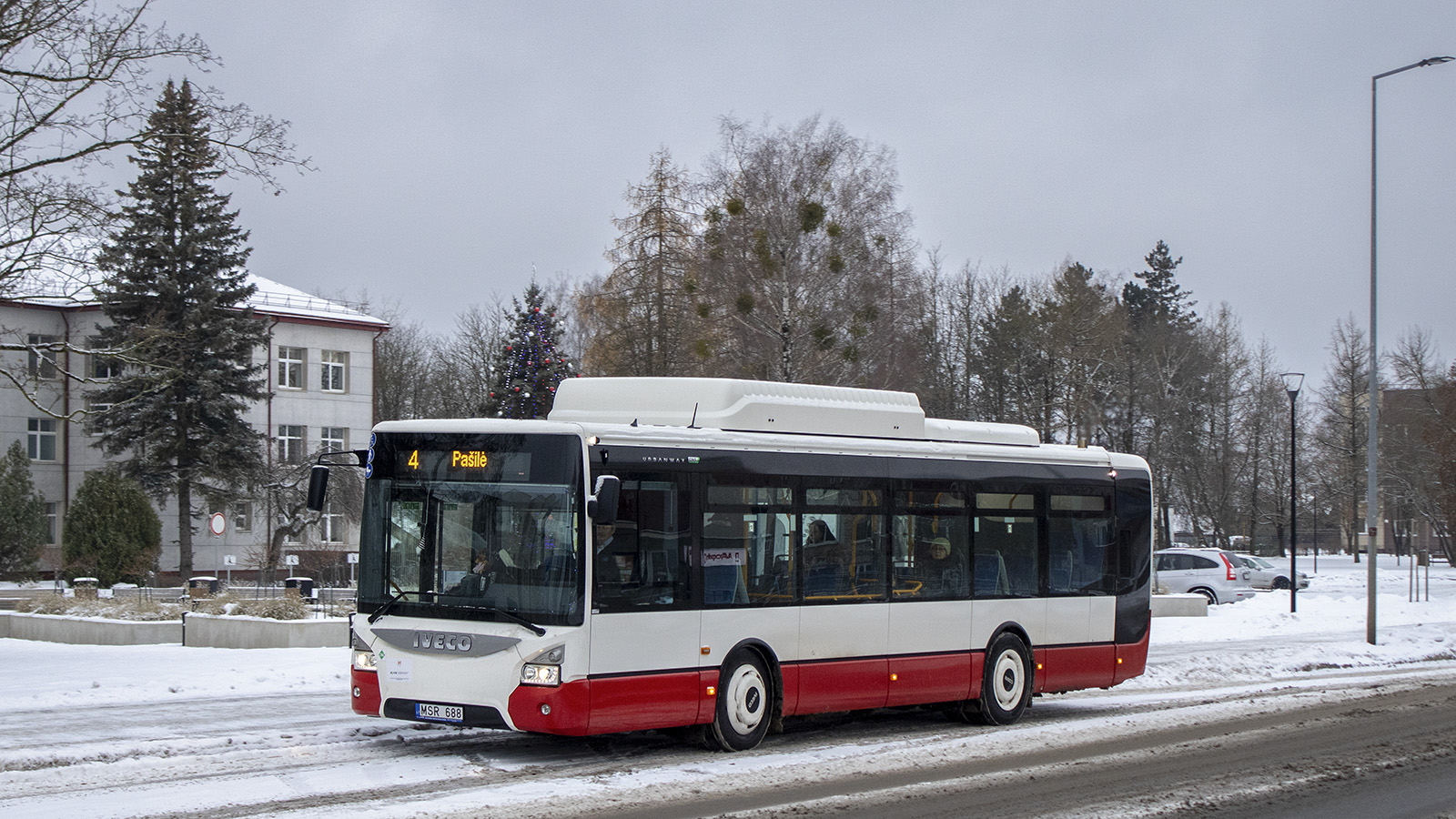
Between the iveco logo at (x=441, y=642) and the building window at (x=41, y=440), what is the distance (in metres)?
48.7

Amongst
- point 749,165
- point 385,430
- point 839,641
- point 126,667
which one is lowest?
point 126,667

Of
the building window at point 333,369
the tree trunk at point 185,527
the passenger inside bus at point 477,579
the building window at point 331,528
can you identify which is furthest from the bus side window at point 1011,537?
the building window at point 333,369

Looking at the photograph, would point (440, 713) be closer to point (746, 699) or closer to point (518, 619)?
point (518, 619)

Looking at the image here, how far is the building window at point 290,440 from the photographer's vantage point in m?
57.3

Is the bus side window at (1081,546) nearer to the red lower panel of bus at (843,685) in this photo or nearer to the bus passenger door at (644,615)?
the red lower panel of bus at (843,685)

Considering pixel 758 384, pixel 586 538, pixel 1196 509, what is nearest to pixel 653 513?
pixel 586 538

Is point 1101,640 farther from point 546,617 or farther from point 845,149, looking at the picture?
point 845,149

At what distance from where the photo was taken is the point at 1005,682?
46.7ft

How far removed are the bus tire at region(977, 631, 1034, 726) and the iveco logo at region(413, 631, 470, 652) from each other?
5.48m

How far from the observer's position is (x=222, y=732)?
40.8 feet

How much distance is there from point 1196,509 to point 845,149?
40.8 metres

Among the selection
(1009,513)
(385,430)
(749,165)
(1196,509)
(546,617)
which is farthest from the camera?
(1196,509)

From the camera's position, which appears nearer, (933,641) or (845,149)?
(933,641)

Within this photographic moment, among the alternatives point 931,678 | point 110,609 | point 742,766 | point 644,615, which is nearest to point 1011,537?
point 931,678
